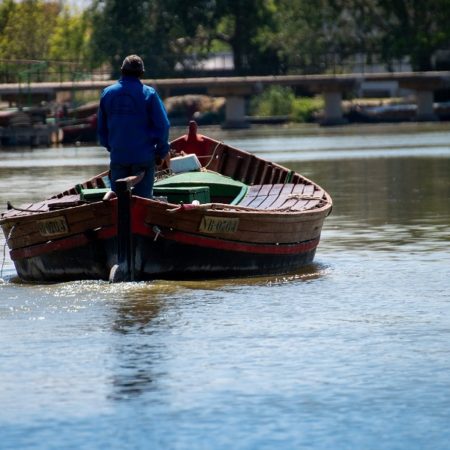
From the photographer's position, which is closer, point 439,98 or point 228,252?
point 228,252

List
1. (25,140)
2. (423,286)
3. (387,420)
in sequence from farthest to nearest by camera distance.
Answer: (25,140) < (423,286) < (387,420)

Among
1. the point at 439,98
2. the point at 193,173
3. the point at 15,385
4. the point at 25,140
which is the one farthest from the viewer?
the point at 439,98

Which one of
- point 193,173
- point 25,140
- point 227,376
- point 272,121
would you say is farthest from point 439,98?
point 227,376

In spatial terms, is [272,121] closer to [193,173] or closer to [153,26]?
[153,26]

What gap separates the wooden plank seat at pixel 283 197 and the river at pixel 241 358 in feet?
2.43

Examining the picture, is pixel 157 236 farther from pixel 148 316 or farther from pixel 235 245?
pixel 148 316

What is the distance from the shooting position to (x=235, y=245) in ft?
55.2

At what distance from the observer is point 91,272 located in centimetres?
1658

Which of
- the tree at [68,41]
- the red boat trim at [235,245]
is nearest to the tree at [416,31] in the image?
the tree at [68,41]

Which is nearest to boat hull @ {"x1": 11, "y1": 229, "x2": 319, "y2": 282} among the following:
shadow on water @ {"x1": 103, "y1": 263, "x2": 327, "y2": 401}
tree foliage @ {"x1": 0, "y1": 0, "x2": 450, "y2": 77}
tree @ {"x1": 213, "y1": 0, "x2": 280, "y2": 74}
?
shadow on water @ {"x1": 103, "y1": 263, "x2": 327, "y2": 401}

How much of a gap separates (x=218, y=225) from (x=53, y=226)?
1.62 m

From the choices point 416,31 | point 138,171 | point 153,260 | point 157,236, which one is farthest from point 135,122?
point 416,31

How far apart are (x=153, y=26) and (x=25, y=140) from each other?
1700 inches

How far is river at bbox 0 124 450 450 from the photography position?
10.2 m
